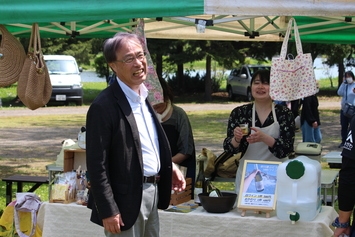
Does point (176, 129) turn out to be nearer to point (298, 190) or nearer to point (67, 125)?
point (298, 190)

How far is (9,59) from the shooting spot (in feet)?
14.1

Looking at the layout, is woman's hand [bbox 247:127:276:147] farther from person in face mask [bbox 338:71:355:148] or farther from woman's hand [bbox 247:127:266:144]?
person in face mask [bbox 338:71:355:148]

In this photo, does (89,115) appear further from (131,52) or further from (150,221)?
(150,221)

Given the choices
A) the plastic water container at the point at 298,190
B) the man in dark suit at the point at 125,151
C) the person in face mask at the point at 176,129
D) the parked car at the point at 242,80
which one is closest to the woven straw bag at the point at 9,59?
the person in face mask at the point at 176,129

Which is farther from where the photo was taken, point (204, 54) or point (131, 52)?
point (204, 54)

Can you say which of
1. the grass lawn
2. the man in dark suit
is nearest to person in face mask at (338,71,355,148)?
the grass lawn

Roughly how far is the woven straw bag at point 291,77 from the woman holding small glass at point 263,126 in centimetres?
12

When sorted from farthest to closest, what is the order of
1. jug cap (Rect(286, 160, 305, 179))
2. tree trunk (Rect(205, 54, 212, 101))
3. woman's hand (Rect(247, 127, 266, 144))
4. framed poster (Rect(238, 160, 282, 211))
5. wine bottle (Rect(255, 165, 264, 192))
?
tree trunk (Rect(205, 54, 212, 101)) → woman's hand (Rect(247, 127, 266, 144)) → wine bottle (Rect(255, 165, 264, 192)) → framed poster (Rect(238, 160, 282, 211)) → jug cap (Rect(286, 160, 305, 179))

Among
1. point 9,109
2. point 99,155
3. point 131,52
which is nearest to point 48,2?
point 131,52

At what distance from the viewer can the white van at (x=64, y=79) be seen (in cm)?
1947

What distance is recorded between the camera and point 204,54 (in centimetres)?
2139

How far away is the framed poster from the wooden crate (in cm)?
57

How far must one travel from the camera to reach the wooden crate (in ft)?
13.5

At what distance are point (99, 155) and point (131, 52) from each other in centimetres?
57
